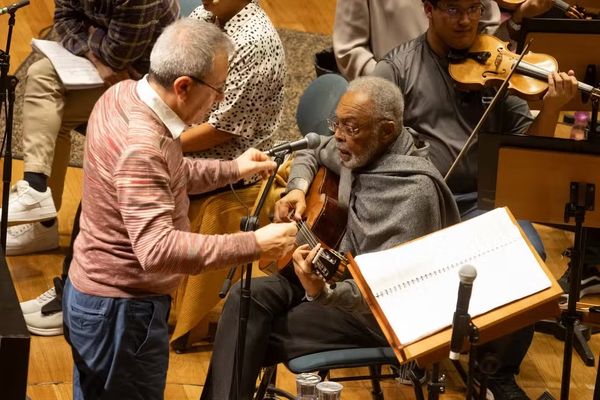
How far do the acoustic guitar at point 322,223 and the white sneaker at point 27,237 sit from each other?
1450 mm

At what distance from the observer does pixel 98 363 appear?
3.13 metres

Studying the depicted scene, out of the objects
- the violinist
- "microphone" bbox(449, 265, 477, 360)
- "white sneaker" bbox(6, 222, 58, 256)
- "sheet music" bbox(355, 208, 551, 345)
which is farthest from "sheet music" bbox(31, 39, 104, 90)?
"microphone" bbox(449, 265, 477, 360)

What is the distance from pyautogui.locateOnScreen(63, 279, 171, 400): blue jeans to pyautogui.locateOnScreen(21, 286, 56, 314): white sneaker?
129 cm

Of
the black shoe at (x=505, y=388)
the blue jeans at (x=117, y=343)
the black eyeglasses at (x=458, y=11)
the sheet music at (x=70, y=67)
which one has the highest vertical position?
the black eyeglasses at (x=458, y=11)

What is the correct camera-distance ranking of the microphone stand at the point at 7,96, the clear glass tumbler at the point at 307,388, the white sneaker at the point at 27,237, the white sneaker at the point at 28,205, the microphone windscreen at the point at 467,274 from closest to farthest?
1. the microphone windscreen at the point at 467,274
2. the clear glass tumbler at the point at 307,388
3. the microphone stand at the point at 7,96
4. the white sneaker at the point at 28,205
5. the white sneaker at the point at 27,237

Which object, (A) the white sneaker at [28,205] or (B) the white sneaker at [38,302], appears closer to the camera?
(B) the white sneaker at [38,302]

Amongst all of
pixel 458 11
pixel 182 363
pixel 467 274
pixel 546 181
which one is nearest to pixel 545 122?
pixel 458 11

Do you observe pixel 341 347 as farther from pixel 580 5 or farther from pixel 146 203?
pixel 580 5

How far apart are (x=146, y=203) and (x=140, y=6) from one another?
1.82 meters

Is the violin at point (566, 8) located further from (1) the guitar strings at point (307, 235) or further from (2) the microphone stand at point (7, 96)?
(2) the microphone stand at point (7, 96)

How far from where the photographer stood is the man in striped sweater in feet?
9.35

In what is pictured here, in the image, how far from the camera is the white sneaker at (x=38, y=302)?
175 inches

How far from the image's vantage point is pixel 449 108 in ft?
13.5

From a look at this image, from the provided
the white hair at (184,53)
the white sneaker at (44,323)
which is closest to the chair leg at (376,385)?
the white sneaker at (44,323)
